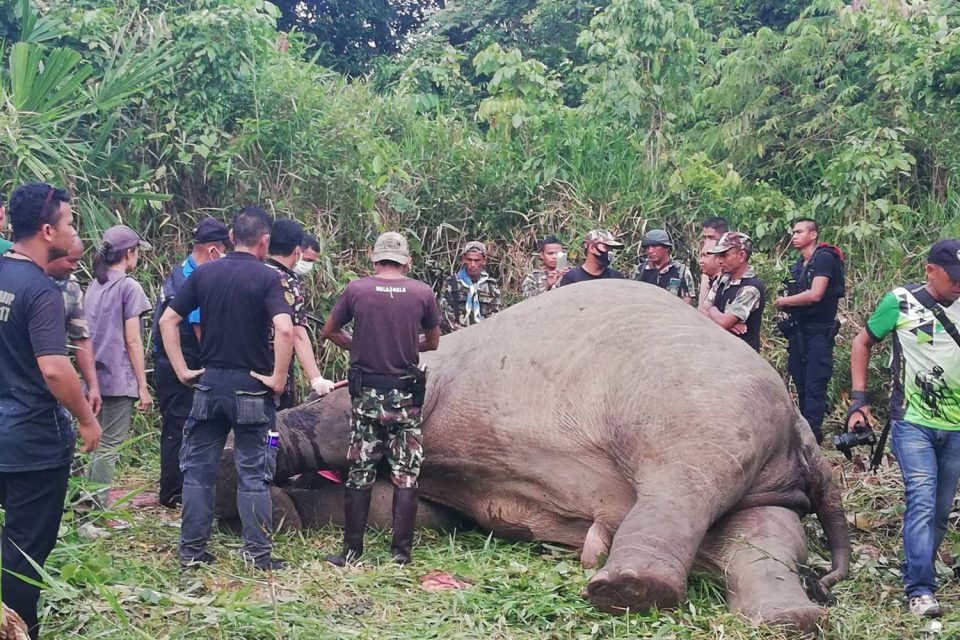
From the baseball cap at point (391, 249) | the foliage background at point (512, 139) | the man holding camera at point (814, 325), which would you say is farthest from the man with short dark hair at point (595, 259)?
the baseball cap at point (391, 249)

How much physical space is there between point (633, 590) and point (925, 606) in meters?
1.39

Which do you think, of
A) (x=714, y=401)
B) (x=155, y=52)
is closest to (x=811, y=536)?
(x=714, y=401)

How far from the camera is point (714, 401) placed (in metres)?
4.98

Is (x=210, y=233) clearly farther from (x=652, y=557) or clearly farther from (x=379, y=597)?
(x=652, y=557)


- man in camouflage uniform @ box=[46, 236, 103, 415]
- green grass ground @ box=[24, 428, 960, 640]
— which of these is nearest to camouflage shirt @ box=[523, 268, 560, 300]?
green grass ground @ box=[24, 428, 960, 640]

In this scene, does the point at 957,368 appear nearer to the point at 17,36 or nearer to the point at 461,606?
the point at 461,606

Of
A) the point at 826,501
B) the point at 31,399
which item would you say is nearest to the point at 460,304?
the point at 826,501

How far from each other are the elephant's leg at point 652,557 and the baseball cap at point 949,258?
1561 millimetres

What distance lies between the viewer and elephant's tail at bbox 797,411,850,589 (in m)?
5.27

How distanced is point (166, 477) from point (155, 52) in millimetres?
4463

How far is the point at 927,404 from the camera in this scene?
4730 mm

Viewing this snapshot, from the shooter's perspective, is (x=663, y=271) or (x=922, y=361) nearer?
(x=922, y=361)

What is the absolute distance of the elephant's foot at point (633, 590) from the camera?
423cm

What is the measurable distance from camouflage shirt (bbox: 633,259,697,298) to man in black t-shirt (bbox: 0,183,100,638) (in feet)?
16.0
